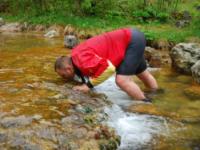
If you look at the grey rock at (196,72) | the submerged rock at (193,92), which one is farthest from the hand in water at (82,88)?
the grey rock at (196,72)

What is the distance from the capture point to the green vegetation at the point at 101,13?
17.5m

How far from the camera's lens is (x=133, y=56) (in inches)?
262

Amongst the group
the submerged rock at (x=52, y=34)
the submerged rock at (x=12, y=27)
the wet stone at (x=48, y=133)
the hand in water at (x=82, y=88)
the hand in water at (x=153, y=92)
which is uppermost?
the wet stone at (x=48, y=133)

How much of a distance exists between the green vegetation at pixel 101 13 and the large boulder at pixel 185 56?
663 cm

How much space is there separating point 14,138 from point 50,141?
0.37 m

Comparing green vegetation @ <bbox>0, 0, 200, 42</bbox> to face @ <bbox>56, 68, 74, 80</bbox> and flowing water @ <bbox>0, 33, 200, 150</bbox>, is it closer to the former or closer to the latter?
flowing water @ <bbox>0, 33, 200, 150</bbox>

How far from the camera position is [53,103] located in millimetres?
5539

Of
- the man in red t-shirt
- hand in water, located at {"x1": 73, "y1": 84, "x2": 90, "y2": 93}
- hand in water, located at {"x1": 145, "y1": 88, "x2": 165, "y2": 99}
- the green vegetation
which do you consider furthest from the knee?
the green vegetation

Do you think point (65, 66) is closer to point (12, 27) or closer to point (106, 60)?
point (106, 60)

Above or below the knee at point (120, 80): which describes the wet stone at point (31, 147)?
above

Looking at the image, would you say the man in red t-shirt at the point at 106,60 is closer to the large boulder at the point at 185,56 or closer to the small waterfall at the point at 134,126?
the small waterfall at the point at 134,126

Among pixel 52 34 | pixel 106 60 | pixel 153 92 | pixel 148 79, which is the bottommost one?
pixel 52 34

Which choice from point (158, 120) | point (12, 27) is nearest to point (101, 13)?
point (12, 27)

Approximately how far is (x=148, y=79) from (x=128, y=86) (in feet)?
3.96
